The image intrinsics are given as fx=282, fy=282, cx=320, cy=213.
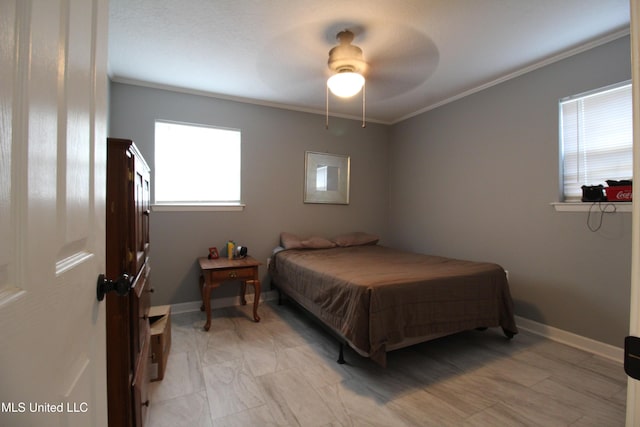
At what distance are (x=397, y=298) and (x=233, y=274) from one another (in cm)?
170

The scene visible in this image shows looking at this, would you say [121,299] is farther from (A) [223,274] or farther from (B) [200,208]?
(B) [200,208]

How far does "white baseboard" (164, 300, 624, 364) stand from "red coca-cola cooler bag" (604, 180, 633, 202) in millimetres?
1179

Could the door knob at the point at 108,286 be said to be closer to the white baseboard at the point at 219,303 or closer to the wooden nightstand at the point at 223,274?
the wooden nightstand at the point at 223,274

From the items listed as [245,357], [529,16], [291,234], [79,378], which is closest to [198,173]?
[291,234]

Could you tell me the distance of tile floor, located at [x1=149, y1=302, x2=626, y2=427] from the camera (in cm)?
162

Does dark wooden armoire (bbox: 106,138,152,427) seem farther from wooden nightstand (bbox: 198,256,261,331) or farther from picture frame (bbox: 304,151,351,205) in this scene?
picture frame (bbox: 304,151,351,205)

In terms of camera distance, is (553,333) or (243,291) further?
(243,291)

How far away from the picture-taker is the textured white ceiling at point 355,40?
6.41ft

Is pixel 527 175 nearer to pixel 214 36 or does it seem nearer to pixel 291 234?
pixel 291 234

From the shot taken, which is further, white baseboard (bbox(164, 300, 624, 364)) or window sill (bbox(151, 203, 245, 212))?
window sill (bbox(151, 203, 245, 212))

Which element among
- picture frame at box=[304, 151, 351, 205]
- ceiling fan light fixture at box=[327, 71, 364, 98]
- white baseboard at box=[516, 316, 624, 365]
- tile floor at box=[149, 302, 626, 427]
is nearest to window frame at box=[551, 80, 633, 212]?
white baseboard at box=[516, 316, 624, 365]

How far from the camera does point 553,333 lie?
2613 millimetres

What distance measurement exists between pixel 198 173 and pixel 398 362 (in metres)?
2.91

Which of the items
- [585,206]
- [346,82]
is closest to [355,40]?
[346,82]
